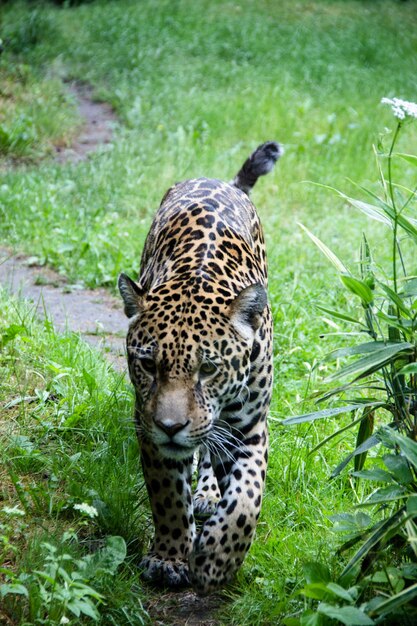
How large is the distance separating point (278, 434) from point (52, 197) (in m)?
5.29

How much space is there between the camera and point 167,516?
4828 mm

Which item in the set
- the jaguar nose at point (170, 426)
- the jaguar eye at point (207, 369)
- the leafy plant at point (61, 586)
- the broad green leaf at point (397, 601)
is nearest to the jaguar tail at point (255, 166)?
the jaguar eye at point (207, 369)

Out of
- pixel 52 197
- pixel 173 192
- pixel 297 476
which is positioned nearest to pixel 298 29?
pixel 52 197

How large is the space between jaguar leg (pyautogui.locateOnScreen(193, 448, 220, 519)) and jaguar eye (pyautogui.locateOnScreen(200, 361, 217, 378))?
1372 mm

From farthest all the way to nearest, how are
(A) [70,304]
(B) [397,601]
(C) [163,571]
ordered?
(A) [70,304]
(C) [163,571]
(B) [397,601]

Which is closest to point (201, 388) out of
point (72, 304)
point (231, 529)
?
point (231, 529)

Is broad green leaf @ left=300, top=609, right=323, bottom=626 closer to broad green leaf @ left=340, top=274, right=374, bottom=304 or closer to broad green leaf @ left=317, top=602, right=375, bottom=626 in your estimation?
broad green leaf @ left=317, top=602, right=375, bottom=626

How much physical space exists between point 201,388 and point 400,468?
1040mm

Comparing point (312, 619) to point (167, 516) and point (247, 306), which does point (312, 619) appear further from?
point (247, 306)

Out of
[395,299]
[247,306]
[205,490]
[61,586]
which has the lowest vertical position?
[205,490]

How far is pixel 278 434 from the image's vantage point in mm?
6176

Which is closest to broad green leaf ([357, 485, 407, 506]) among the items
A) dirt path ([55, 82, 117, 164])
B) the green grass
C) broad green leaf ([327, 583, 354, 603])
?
broad green leaf ([327, 583, 354, 603])

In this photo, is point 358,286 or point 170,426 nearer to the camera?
point 358,286

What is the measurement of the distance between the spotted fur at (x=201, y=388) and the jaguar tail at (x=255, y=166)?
1535mm
